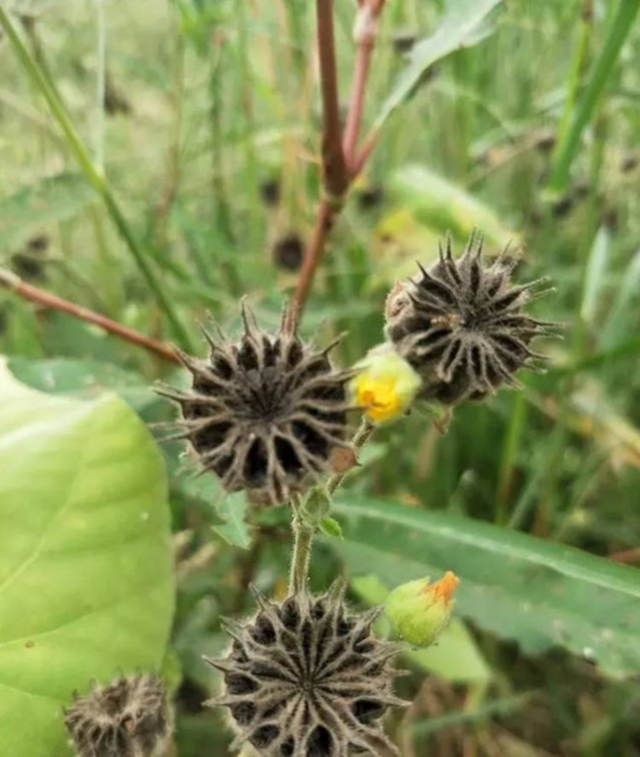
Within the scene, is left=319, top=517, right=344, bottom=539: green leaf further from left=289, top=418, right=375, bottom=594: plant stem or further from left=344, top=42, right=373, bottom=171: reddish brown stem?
left=344, top=42, right=373, bottom=171: reddish brown stem

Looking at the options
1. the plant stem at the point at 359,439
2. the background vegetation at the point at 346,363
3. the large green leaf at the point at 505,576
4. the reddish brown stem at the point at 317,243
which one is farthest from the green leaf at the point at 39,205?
the plant stem at the point at 359,439

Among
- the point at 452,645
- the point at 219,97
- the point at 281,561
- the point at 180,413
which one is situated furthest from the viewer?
the point at 219,97

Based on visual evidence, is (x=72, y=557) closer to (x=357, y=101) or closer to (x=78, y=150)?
(x=78, y=150)

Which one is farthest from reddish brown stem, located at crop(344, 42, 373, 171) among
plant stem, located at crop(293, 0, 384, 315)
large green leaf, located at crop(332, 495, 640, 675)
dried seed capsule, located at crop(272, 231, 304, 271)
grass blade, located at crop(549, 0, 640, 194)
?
dried seed capsule, located at crop(272, 231, 304, 271)

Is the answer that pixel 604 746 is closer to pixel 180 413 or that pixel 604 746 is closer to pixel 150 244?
pixel 150 244

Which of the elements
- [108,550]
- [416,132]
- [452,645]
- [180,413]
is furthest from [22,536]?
[416,132]
